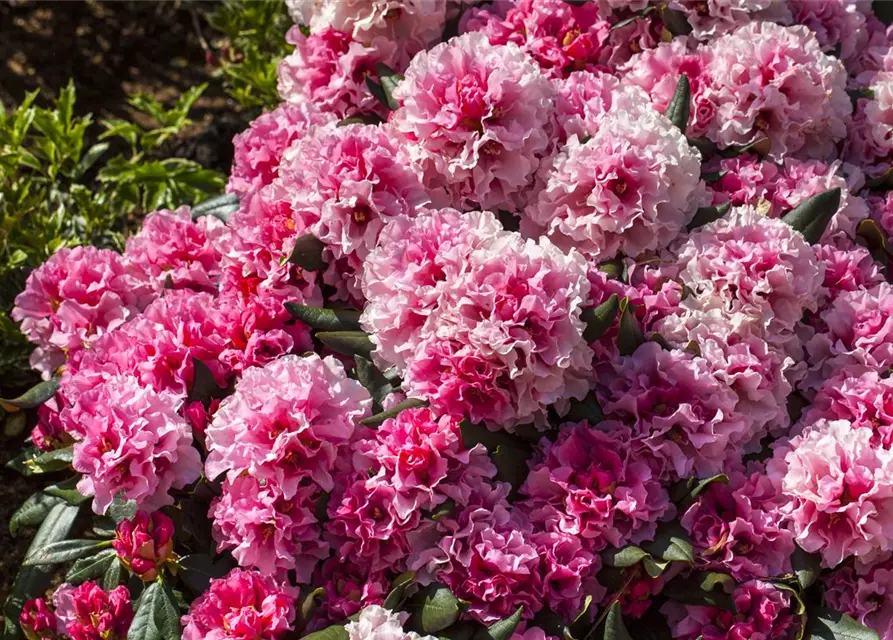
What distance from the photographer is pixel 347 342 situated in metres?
2.39

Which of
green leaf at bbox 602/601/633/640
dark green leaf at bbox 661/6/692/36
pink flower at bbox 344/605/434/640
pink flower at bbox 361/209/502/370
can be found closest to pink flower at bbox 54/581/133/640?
pink flower at bbox 344/605/434/640

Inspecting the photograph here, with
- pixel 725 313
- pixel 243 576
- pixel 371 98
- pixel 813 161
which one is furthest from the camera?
pixel 371 98

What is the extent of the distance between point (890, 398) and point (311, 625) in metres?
1.32

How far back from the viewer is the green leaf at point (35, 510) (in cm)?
263

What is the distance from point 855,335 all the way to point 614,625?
0.88 metres

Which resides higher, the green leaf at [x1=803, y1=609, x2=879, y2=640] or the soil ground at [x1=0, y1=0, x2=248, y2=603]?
the green leaf at [x1=803, y1=609, x2=879, y2=640]

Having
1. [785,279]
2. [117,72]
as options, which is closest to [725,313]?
[785,279]

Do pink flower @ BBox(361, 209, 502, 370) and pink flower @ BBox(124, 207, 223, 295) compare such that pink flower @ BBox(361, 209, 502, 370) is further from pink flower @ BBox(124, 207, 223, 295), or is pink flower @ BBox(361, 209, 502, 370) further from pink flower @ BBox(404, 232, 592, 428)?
pink flower @ BBox(124, 207, 223, 295)

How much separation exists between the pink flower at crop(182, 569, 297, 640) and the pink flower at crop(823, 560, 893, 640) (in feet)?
3.78

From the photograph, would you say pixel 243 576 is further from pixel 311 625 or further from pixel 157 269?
pixel 157 269

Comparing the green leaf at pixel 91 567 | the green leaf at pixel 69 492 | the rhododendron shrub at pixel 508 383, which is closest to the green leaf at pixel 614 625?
the rhododendron shrub at pixel 508 383

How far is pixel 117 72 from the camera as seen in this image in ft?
15.9

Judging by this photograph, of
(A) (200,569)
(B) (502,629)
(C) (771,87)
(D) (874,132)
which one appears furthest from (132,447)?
(D) (874,132)

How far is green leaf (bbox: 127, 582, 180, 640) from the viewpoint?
2.23 meters
